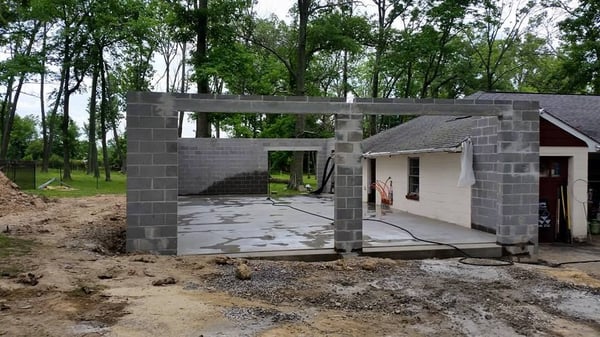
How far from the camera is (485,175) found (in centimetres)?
929

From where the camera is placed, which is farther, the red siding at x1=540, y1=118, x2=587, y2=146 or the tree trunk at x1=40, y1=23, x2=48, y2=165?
the tree trunk at x1=40, y1=23, x2=48, y2=165

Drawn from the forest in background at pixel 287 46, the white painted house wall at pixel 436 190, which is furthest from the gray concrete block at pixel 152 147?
the forest in background at pixel 287 46

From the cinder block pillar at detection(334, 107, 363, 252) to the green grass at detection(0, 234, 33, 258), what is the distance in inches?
195

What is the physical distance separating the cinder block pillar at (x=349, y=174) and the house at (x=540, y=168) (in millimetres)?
2544

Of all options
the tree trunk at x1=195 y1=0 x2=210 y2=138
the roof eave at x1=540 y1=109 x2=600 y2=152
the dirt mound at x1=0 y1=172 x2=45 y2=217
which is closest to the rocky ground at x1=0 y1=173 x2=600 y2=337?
the roof eave at x1=540 y1=109 x2=600 y2=152

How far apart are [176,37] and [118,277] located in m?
18.7

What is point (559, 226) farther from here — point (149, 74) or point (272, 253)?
point (149, 74)

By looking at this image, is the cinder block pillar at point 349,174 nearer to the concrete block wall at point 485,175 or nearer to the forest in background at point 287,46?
the concrete block wall at point 485,175

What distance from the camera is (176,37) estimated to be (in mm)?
21906

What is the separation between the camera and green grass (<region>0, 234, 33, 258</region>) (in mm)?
6463

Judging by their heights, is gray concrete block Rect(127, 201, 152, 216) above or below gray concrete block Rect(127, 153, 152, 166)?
below

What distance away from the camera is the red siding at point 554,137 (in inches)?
377

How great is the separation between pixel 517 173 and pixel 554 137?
2393 mm

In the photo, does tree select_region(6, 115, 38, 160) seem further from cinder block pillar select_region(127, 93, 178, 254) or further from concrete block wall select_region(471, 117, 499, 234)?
concrete block wall select_region(471, 117, 499, 234)
